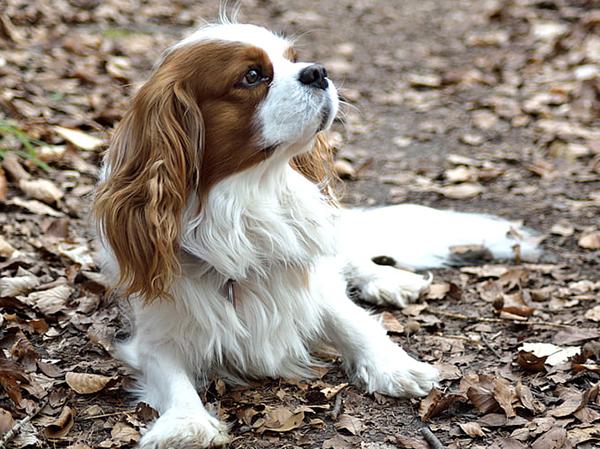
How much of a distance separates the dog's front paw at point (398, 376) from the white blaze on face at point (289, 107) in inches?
33.7

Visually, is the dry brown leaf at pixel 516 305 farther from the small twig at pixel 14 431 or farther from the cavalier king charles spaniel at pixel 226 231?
the small twig at pixel 14 431

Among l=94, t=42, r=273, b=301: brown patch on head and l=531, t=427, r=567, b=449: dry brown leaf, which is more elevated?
l=94, t=42, r=273, b=301: brown patch on head

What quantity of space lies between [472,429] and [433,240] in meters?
1.54

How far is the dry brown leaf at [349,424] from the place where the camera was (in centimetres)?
287

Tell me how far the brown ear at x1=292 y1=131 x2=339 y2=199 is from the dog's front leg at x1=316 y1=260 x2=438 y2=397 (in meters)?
0.32

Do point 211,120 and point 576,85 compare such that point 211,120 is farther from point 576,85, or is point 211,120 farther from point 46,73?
point 576,85

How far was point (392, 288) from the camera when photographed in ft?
12.6

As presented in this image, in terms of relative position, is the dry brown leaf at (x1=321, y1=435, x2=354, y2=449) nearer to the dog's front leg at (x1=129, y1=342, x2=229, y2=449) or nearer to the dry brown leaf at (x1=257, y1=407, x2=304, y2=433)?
the dry brown leaf at (x1=257, y1=407, x2=304, y2=433)

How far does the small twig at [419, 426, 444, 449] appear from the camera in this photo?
2.73 metres

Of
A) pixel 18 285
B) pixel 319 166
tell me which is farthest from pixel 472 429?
pixel 18 285

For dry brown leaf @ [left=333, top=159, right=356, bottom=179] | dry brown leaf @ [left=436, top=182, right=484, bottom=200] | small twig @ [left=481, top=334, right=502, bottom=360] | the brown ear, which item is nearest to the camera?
the brown ear

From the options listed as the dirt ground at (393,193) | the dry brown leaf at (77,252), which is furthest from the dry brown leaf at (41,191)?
the dry brown leaf at (77,252)

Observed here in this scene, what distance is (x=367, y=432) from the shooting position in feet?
9.41

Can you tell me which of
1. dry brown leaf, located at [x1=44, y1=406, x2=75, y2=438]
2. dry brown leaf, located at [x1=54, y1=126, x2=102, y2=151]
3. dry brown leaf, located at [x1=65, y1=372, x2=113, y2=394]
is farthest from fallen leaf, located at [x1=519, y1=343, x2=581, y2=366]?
dry brown leaf, located at [x1=54, y1=126, x2=102, y2=151]
